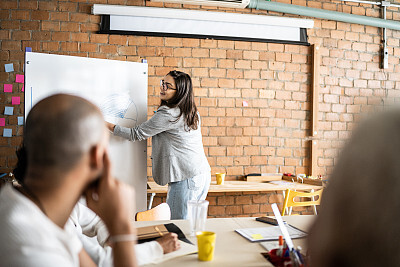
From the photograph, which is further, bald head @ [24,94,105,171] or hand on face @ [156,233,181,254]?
hand on face @ [156,233,181,254]

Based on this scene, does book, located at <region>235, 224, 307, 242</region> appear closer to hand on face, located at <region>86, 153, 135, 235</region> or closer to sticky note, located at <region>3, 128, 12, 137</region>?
hand on face, located at <region>86, 153, 135, 235</region>

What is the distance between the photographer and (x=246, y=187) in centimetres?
324

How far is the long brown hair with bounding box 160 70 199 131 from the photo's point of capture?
2623 millimetres

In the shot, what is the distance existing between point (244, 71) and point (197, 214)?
257 cm

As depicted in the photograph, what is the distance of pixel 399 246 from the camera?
1.13 ft

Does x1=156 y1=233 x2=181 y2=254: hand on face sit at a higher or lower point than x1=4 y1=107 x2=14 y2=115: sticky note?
lower

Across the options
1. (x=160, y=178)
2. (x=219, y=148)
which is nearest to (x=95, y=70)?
(x=160, y=178)

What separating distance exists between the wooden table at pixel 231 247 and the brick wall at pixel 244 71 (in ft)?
6.53

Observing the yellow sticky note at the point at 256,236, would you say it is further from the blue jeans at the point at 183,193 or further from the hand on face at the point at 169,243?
the blue jeans at the point at 183,193

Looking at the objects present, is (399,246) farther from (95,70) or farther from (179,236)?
(95,70)

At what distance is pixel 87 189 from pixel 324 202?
0.62 meters

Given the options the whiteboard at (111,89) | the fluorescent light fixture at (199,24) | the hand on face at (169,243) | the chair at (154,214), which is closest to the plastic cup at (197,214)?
the hand on face at (169,243)

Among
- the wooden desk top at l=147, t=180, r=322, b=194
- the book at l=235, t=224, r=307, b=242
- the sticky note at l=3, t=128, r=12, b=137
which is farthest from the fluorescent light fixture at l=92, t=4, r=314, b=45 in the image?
the book at l=235, t=224, r=307, b=242

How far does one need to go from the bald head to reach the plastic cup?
0.70 meters
